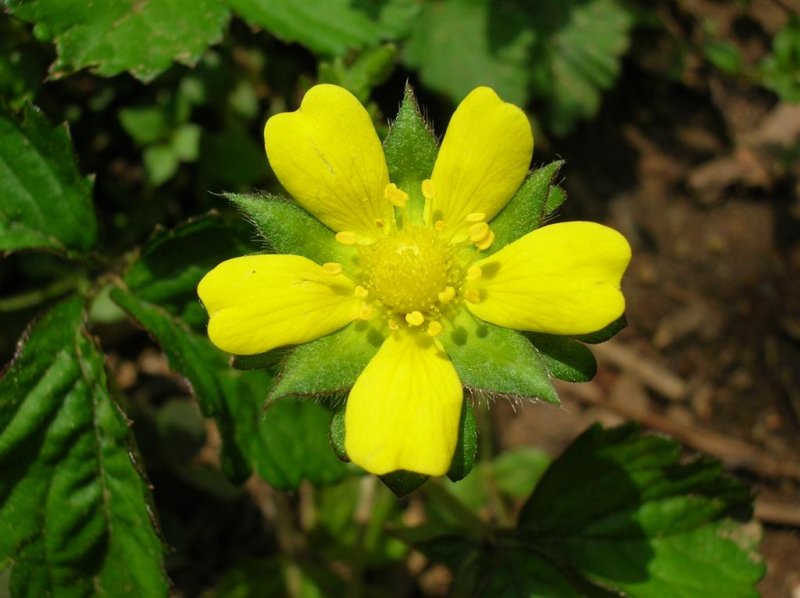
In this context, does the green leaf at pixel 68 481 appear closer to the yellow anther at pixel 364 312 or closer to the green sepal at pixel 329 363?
the green sepal at pixel 329 363

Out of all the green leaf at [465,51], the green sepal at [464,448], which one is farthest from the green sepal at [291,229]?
the green leaf at [465,51]

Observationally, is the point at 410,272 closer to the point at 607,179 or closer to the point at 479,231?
the point at 479,231

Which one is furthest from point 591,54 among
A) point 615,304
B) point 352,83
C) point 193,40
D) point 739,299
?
point 615,304

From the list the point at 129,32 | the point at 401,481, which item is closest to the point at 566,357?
the point at 401,481

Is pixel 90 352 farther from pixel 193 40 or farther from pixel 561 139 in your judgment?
pixel 561 139

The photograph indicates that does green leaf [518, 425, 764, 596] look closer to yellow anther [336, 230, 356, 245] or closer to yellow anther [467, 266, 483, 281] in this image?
yellow anther [467, 266, 483, 281]

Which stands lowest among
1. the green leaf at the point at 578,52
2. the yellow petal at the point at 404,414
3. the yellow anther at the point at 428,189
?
the green leaf at the point at 578,52

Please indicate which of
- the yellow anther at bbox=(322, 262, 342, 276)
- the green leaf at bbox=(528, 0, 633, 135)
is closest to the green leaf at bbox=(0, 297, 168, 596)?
the yellow anther at bbox=(322, 262, 342, 276)
